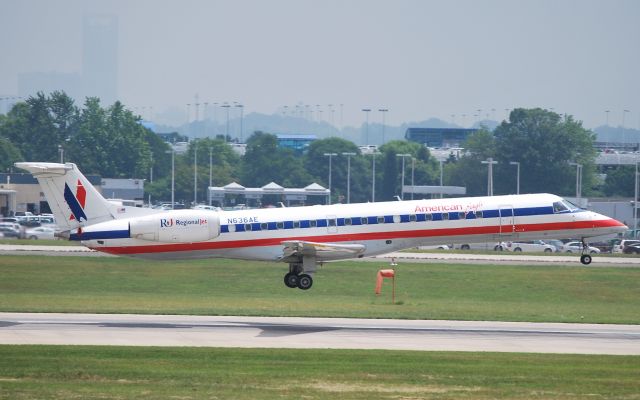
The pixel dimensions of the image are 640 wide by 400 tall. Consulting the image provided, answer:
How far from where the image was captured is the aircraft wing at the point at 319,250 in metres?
47.2

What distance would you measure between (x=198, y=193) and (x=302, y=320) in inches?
5077

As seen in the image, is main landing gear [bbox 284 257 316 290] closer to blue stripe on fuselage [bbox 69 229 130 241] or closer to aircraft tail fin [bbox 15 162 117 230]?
blue stripe on fuselage [bbox 69 229 130 241]

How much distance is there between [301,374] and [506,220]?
1822 centimetres

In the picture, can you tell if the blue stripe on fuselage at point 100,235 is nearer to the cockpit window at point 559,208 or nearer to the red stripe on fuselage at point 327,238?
the red stripe on fuselage at point 327,238

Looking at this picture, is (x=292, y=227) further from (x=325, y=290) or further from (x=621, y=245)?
(x=621, y=245)

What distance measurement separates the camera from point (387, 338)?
40.8m

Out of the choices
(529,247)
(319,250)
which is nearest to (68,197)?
(319,250)

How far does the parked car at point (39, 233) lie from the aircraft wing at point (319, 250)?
156 feet

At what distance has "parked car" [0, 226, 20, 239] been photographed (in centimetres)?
9167

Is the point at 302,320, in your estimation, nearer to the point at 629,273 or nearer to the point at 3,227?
the point at 629,273

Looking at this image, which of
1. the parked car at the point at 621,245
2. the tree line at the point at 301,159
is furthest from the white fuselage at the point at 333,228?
the tree line at the point at 301,159

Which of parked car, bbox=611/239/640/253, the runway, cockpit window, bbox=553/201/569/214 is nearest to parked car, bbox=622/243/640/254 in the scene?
parked car, bbox=611/239/640/253

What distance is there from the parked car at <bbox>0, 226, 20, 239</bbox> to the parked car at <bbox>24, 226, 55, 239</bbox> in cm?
87

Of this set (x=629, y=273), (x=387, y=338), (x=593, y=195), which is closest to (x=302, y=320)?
(x=387, y=338)
